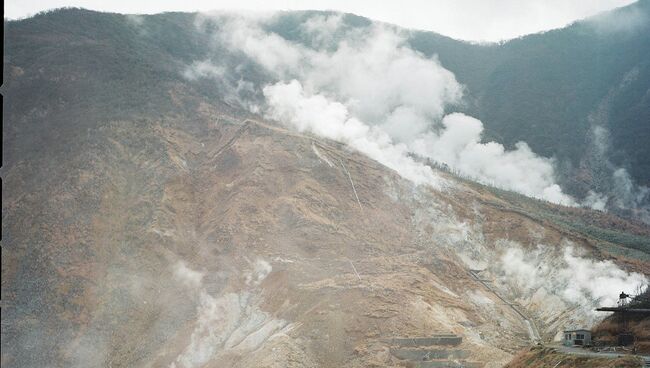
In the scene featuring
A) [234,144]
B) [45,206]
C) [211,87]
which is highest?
[211,87]

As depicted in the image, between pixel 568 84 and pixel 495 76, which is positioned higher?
pixel 495 76

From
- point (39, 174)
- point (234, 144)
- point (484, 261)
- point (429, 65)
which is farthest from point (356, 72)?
point (39, 174)

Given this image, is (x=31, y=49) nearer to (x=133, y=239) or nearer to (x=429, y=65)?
(x=133, y=239)

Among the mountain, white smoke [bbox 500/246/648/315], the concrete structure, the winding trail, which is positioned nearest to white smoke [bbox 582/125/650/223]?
the mountain

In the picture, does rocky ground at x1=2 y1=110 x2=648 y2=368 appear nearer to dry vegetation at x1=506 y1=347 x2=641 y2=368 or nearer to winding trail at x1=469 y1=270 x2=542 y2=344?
winding trail at x1=469 y1=270 x2=542 y2=344

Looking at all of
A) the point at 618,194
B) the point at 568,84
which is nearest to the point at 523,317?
the point at 618,194

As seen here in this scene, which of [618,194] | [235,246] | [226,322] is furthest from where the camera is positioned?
[618,194]

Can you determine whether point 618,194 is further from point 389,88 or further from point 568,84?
point 389,88
